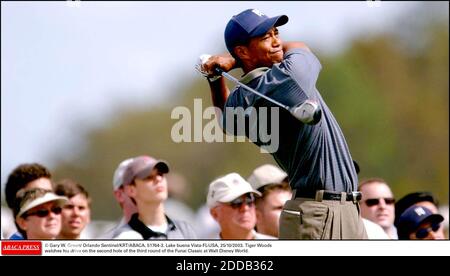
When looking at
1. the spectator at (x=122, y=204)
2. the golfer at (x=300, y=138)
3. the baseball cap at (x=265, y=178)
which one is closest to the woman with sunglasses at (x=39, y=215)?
the spectator at (x=122, y=204)

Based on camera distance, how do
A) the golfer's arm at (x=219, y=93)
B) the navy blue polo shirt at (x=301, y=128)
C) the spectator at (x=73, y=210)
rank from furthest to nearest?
1. the spectator at (x=73, y=210)
2. the golfer's arm at (x=219, y=93)
3. the navy blue polo shirt at (x=301, y=128)

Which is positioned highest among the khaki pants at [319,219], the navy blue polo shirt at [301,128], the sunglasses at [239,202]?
the navy blue polo shirt at [301,128]

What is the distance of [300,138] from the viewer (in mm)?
4910

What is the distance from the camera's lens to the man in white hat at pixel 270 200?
6.90m

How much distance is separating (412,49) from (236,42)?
18.1m

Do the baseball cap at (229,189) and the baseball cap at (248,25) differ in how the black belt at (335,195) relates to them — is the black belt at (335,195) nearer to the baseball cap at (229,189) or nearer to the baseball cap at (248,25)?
the baseball cap at (248,25)

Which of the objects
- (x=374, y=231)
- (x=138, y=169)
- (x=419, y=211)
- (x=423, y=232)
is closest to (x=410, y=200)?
(x=419, y=211)

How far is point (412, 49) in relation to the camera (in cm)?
2278

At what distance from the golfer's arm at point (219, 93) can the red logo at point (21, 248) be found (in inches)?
40.7

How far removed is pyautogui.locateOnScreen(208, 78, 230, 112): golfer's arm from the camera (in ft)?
16.9

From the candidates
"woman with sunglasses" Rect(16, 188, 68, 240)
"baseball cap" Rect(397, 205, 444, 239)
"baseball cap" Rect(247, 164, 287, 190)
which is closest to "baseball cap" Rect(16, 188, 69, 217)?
"woman with sunglasses" Rect(16, 188, 68, 240)

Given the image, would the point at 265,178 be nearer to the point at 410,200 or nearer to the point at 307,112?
the point at 410,200
